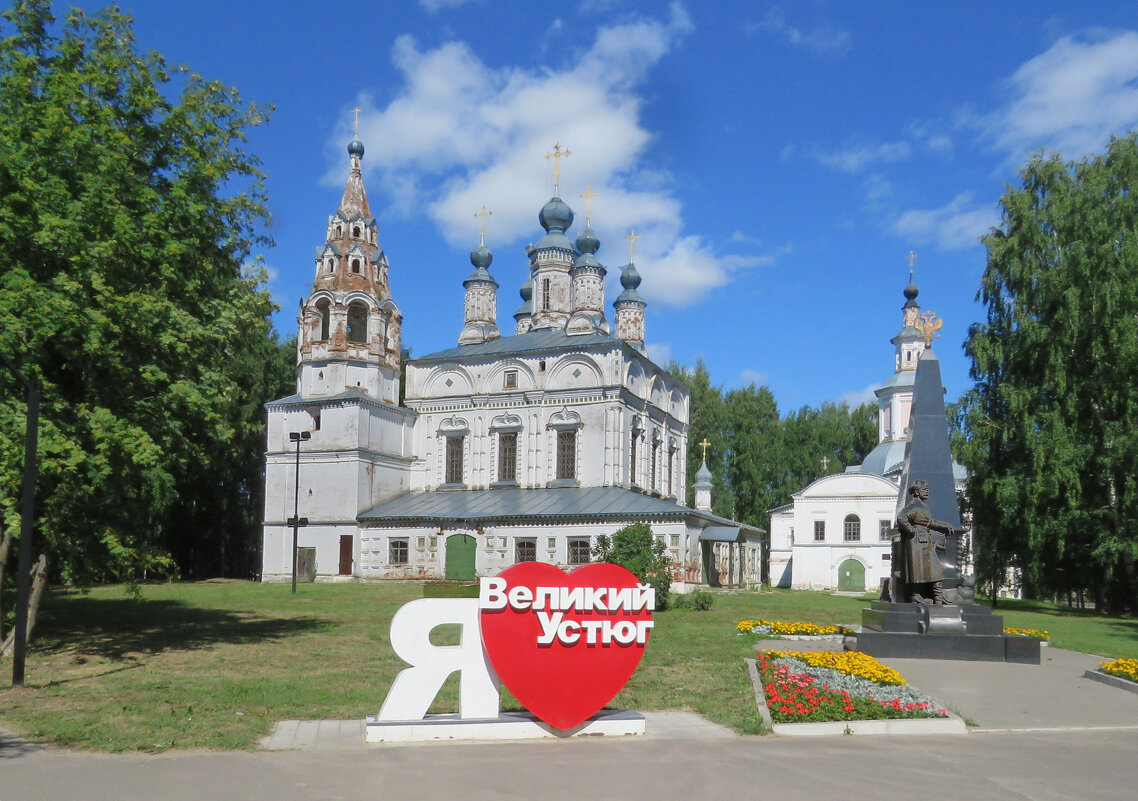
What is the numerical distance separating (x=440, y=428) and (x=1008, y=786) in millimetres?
38980

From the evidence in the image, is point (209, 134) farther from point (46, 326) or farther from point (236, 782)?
point (236, 782)

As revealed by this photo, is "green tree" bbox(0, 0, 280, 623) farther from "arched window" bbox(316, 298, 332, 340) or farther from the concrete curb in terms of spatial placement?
"arched window" bbox(316, 298, 332, 340)

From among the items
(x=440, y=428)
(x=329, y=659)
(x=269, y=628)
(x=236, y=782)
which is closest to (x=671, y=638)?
(x=329, y=659)

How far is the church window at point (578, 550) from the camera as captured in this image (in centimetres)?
3784

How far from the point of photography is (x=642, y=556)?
29078 millimetres

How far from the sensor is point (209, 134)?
17.3m

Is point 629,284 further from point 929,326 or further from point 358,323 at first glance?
point 929,326

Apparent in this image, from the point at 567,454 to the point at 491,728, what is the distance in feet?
111

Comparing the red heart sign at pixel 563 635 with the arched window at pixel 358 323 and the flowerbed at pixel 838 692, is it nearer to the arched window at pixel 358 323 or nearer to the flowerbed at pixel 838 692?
the flowerbed at pixel 838 692

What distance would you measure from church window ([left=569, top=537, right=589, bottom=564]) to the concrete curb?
25.0 m

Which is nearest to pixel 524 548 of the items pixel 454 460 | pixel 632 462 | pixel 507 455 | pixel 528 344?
pixel 507 455

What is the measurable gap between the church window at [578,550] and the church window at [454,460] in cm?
→ 856

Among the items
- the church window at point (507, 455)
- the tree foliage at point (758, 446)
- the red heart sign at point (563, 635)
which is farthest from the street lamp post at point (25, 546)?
the tree foliage at point (758, 446)

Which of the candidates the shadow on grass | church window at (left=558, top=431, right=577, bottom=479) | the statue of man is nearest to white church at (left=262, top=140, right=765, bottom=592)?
church window at (left=558, top=431, right=577, bottom=479)
